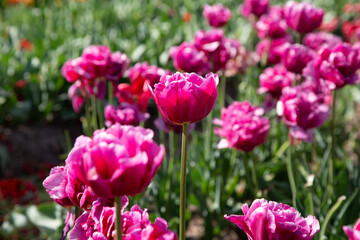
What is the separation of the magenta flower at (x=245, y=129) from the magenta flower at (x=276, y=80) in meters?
0.30

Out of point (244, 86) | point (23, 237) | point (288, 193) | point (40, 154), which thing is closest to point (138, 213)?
point (288, 193)

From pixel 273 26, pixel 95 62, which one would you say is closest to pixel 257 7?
pixel 273 26

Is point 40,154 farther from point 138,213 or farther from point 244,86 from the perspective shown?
point 138,213

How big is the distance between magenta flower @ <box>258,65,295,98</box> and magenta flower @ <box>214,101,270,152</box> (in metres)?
0.30

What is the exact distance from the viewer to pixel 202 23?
4.34 meters

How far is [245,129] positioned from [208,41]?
0.54 m

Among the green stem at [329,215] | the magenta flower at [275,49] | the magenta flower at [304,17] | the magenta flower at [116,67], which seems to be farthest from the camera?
the magenta flower at [275,49]

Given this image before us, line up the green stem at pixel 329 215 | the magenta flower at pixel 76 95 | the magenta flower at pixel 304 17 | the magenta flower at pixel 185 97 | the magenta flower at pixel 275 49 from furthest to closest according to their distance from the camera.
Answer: the magenta flower at pixel 275 49, the magenta flower at pixel 304 17, the magenta flower at pixel 76 95, the green stem at pixel 329 215, the magenta flower at pixel 185 97

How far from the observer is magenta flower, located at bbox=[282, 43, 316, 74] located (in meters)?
1.62

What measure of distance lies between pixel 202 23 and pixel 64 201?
145 inches

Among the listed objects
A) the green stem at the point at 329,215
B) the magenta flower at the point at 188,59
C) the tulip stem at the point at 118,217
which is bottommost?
the green stem at the point at 329,215

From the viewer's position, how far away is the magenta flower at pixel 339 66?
4.28 ft

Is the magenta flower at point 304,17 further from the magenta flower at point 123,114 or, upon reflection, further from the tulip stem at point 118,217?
the tulip stem at point 118,217

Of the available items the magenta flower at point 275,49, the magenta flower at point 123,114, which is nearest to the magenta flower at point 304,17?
the magenta flower at point 275,49
